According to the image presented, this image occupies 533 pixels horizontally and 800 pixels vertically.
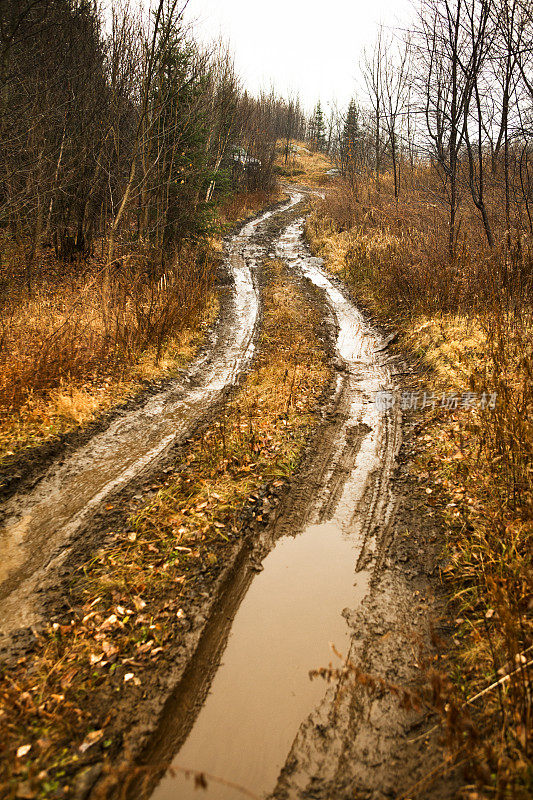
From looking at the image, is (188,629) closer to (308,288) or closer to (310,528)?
(310,528)

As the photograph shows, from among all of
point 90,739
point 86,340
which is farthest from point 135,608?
point 86,340

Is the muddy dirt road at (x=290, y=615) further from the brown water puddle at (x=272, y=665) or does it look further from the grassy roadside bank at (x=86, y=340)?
the grassy roadside bank at (x=86, y=340)

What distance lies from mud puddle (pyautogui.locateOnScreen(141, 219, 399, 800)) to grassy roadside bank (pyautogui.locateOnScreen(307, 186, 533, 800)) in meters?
0.69

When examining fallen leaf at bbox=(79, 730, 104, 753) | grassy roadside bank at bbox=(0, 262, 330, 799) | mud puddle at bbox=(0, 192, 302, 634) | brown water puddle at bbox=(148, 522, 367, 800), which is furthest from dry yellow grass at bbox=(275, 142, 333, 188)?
fallen leaf at bbox=(79, 730, 104, 753)

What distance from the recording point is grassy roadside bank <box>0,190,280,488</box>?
18.1 ft

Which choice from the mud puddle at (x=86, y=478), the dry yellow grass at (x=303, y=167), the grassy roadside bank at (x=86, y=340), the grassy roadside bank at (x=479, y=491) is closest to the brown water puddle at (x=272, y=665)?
the grassy roadside bank at (x=479, y=491)

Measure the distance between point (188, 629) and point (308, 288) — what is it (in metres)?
11.4

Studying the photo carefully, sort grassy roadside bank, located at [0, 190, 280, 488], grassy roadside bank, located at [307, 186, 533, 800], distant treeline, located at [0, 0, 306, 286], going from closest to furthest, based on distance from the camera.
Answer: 1. grassy roadside bank, located at [307, 186, 533, 800]
2. grassy roadside bank, located at [0, 190, 280, 488]
3. distant treeline, located at [0, 0, 306, 286]

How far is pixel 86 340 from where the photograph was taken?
24.2 feet

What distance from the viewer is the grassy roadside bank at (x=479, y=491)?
6.77 feet

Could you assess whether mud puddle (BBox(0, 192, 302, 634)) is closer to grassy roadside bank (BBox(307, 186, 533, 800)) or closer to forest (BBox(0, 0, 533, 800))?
forest (BBox(0, 0, 533, 800))

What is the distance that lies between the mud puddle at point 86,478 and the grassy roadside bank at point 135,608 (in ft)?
1.22

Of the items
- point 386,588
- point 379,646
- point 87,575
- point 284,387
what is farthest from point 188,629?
point 284,387

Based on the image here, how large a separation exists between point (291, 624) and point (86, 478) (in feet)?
9.54
